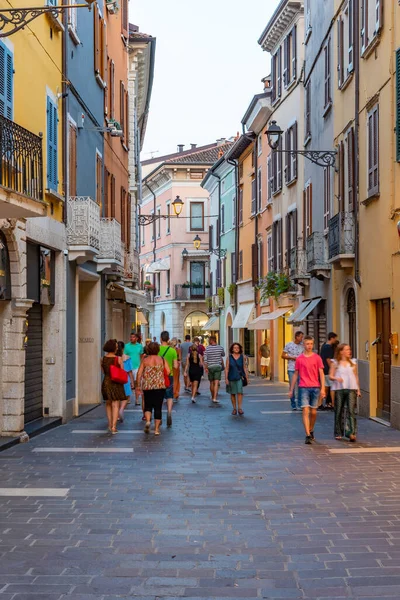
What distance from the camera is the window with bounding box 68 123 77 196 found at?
19.9 metres

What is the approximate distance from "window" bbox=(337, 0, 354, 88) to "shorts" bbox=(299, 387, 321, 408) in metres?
9.47

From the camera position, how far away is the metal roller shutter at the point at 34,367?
17.0m

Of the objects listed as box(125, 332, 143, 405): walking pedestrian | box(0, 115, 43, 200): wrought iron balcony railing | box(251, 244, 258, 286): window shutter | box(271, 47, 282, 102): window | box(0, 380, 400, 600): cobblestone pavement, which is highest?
box(271, 47, 282, 102): window

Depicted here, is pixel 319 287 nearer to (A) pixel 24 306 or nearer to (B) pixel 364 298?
(B) pixel 364 298

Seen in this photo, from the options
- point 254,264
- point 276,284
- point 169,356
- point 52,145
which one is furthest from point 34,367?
point 254,264

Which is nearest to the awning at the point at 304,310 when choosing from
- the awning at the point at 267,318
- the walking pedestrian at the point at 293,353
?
the awning at the point at 267,318

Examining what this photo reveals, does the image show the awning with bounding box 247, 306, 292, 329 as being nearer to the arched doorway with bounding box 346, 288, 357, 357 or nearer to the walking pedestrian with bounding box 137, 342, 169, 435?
the arched doorway with bounding box 346, 288, 357, 357

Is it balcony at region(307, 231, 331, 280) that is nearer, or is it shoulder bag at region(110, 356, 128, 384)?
shoulder bag at region(110, 356, 128, 384)

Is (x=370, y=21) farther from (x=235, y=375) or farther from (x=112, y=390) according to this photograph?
(x=112, y=390)

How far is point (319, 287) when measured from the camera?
27234mm

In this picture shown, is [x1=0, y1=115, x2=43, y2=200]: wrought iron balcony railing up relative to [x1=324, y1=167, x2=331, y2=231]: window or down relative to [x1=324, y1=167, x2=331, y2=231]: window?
down

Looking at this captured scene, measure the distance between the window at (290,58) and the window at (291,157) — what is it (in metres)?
1.79

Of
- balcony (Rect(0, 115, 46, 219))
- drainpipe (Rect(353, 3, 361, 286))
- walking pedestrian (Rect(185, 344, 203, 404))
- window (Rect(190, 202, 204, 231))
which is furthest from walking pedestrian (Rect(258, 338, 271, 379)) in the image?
window (Rect(190, 202, 204, 231))

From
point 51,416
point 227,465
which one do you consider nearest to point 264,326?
point 51,416
